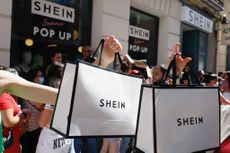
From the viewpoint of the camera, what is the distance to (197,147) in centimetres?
167

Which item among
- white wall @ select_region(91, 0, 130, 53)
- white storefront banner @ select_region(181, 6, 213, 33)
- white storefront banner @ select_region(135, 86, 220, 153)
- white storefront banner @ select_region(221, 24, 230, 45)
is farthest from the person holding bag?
white storefront banner @ select_region(221, 24, 230, 45)

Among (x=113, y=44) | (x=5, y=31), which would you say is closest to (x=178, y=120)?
(x=113, y=44)

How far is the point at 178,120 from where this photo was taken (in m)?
1.59

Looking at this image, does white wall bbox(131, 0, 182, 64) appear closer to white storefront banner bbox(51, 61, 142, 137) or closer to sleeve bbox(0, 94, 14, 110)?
sleeve bbox(0, 94, 14, 110)

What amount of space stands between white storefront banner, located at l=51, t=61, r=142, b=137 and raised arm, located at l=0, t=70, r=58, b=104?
104 millimetres

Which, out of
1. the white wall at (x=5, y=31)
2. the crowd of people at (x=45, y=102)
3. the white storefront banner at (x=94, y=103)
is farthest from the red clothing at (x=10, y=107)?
the white wall at (x=5, y=31)

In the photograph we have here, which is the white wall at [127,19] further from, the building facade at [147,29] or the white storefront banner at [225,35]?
the white storefront banner at [225,35]

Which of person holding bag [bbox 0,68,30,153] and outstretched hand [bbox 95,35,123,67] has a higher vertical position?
outstretched hand [bbox 95,35,123,67]

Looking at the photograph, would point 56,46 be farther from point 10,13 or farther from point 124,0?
point 124,0

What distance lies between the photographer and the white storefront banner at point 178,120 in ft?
4.95

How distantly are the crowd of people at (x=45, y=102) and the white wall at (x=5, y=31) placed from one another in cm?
43

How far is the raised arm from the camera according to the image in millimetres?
1369

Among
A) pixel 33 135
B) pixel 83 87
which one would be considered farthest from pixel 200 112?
pixel 33 135

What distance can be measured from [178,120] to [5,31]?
14.2ft
